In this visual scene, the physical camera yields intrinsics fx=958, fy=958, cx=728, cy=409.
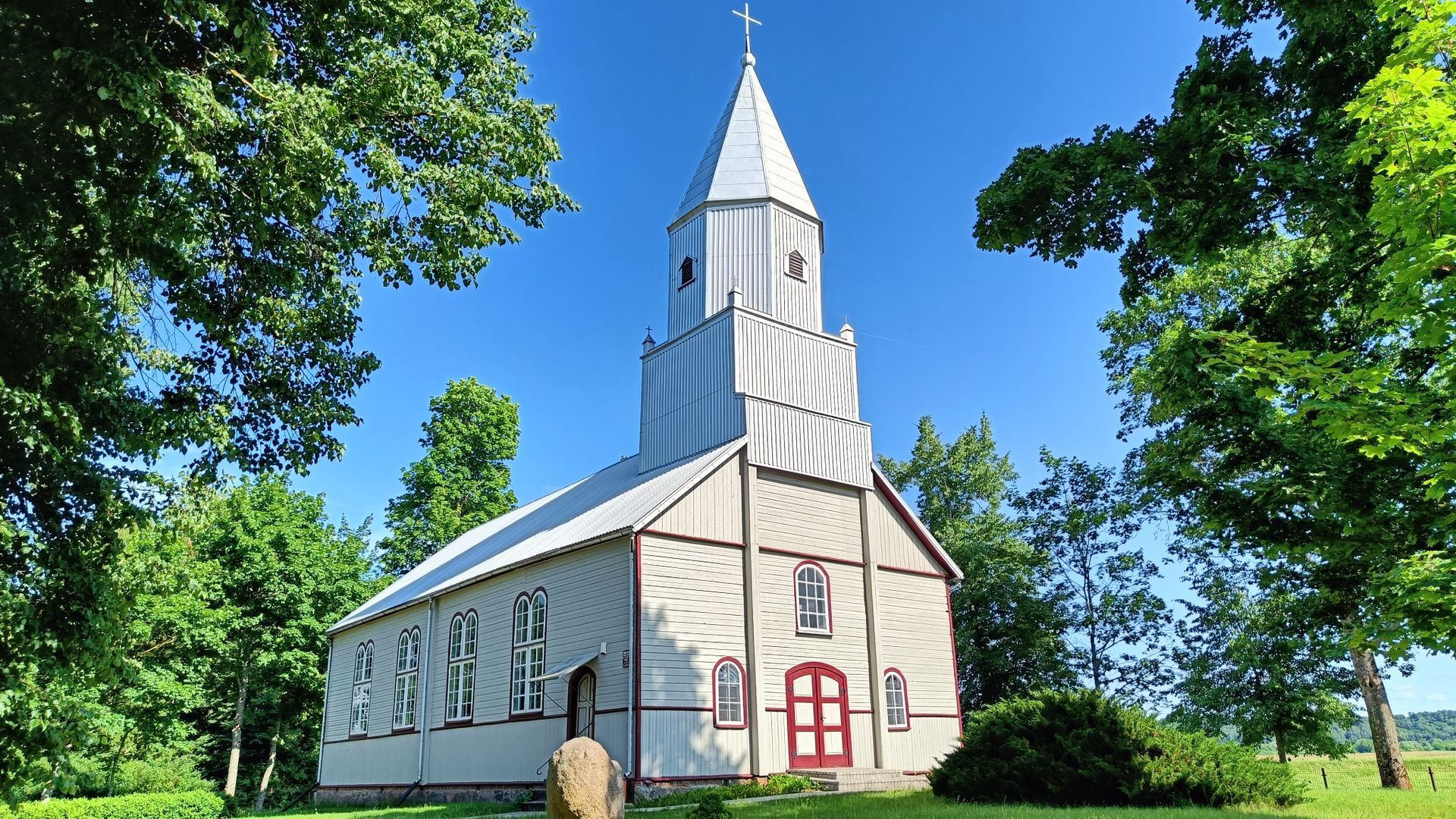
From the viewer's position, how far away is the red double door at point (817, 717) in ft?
69.1

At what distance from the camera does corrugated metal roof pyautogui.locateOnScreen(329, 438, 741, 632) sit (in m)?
21.7

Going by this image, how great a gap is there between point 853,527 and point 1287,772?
11743 millimetres

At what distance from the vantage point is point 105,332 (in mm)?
10008

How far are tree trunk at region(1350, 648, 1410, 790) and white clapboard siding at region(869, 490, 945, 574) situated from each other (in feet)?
31.7

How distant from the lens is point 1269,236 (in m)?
11.6

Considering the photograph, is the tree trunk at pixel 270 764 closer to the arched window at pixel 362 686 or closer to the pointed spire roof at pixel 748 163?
the arched window at pixel 362 686

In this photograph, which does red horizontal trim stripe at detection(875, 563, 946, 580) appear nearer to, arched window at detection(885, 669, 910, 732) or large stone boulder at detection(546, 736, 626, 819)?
arched window at detection(885, 669, 910, 732)

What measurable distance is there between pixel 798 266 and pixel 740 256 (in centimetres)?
169

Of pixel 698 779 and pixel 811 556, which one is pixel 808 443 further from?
pixel 698 779

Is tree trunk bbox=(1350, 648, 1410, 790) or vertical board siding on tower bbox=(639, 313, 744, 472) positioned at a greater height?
vertical board siding on tower bbox=(639, 313, 744, 472)

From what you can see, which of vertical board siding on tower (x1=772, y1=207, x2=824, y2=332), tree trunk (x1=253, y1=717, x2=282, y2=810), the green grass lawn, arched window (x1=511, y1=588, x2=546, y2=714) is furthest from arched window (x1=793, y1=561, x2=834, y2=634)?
tree trunk (x1=253, y1=717, x2=282, y2=810)

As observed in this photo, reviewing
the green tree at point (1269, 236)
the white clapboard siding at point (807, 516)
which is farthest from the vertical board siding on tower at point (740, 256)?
the green tree at point (1269, 236)

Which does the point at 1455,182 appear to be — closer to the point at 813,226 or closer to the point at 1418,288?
the point at 1418,288

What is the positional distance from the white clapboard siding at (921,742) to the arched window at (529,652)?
826cm
